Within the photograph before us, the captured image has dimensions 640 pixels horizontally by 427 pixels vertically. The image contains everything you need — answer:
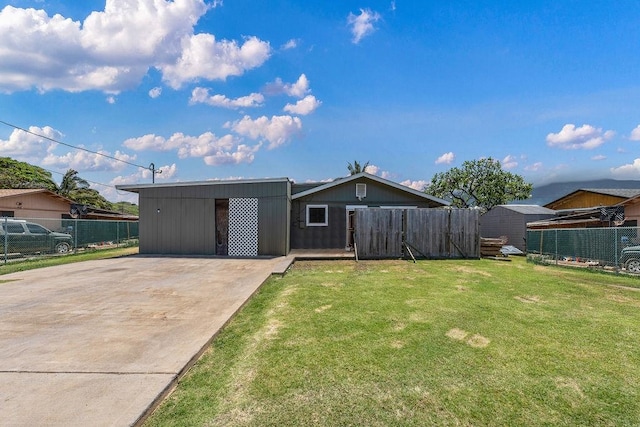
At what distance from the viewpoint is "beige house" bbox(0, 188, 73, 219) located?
17.6 m

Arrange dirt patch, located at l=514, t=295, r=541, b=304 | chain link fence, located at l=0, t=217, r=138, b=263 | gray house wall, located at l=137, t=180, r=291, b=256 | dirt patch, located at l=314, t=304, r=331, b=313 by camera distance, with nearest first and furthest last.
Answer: dirt patch, located at l=314, t=304, r=331, b=313 < dirt patch, located at l=514, t=295, r=541, b=304 < chain link fence, located at l=0, t=217, r=138, b=263 < gray house wall, located at l=137, t=180, r=291, b=256

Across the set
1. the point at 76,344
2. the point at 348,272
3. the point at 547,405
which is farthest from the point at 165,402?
the point at 348,272

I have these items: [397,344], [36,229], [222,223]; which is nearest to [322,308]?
[397,344]

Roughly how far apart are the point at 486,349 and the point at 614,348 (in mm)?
1444

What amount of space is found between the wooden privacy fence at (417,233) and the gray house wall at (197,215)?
3158 mm

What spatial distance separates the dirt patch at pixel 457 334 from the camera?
13.1 ft

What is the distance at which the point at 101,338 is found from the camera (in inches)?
156

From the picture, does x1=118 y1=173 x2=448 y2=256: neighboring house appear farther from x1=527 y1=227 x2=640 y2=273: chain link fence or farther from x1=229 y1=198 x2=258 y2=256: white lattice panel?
x1=527 y1=227 x2=640 y2=273: chain link fence

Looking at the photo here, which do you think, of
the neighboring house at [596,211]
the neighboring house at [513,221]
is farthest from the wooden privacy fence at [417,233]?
the neighboring house at [513,221]

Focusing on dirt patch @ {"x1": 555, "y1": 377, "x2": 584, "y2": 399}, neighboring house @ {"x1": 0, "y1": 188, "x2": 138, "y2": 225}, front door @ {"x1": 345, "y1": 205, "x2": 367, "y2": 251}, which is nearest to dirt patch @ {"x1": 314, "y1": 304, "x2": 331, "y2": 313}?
dirt patch @ {"x1": 555, "y1": 377, "x2": 584, "y2": 399}

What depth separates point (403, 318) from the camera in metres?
4.76

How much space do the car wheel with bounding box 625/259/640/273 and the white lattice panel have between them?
1212 centimetres

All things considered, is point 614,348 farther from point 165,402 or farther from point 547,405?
point 165,402

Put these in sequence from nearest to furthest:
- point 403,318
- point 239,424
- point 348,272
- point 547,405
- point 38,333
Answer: point 239,424, point 547,405, point 38,333, point 403,318, point 348,272
